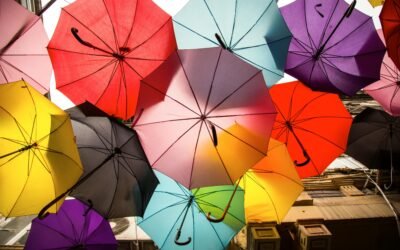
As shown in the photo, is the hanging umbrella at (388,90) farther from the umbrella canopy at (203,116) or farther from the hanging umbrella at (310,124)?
the umbrella canopy at (203,116)

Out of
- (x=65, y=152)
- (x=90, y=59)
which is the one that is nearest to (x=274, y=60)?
(x=90, y=59)

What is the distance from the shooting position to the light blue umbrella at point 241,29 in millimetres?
3287

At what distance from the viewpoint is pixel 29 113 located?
112 inches

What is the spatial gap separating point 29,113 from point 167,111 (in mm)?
1325

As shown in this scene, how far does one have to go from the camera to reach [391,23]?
124 inches

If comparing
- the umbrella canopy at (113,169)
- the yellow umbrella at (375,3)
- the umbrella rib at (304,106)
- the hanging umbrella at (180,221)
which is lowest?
the hanging umbrella at (180,221)

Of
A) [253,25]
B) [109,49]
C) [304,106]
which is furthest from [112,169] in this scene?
[304,106]

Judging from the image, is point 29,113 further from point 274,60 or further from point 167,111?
point 274,60

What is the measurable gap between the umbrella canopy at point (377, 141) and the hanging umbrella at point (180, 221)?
2.28 metres

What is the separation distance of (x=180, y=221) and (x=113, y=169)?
3.48ft

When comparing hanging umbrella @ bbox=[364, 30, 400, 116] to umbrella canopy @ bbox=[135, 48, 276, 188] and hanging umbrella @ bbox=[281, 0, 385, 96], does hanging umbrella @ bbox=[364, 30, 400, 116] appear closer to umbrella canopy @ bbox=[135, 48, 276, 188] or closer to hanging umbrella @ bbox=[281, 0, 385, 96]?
hanging umbrella @ bbox=[281, 0, 385, 96]

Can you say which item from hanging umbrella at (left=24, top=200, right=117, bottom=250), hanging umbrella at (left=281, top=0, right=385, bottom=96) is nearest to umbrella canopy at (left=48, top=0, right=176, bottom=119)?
hanging umbrella at (left=24, top=200, right=117, bottom=250)

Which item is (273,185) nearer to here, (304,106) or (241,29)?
(304,106)

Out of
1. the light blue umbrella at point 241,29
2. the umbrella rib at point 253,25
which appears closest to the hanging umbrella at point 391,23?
the light blue umbrella at point 241,29
